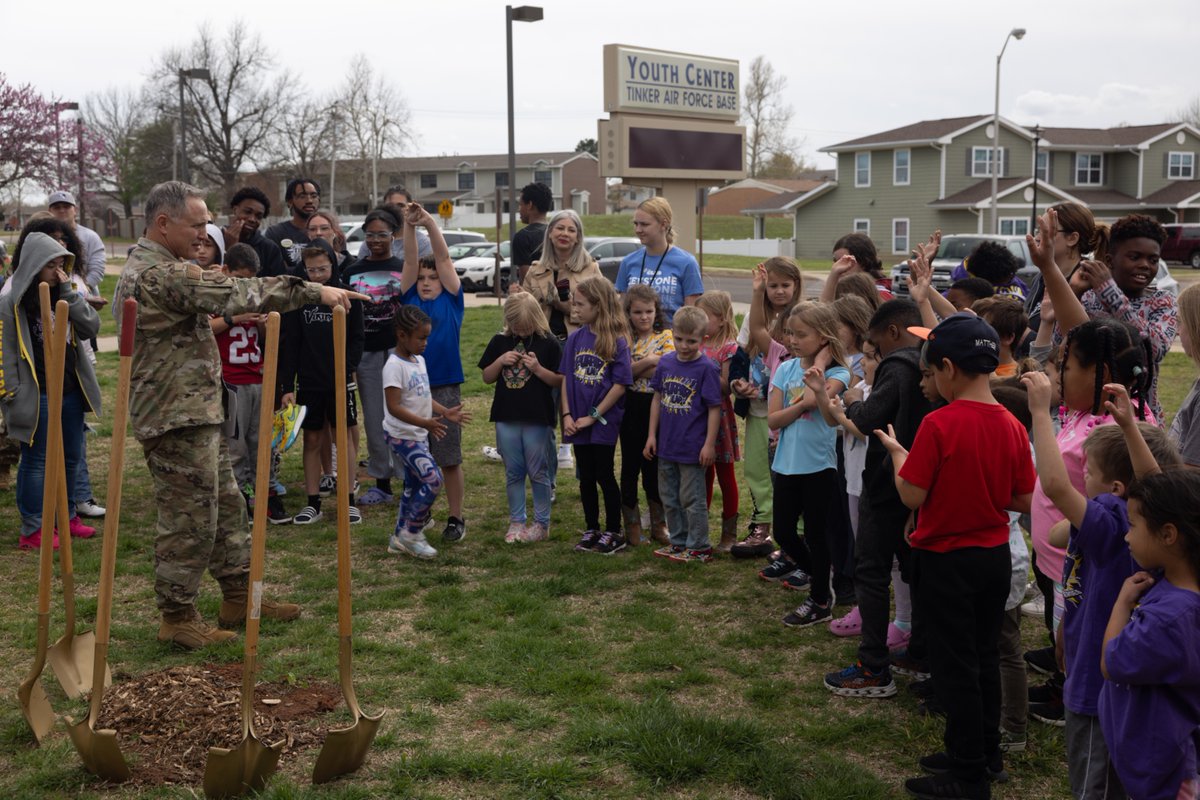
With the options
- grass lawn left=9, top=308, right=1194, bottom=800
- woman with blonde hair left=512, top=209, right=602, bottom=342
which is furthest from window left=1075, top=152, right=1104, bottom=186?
grass lawn left=9, top=308, right=1194, bottom=800

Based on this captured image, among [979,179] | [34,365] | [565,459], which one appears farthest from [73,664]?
[979,179]

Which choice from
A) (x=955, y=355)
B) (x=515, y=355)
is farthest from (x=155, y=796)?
(x=515, y=355)

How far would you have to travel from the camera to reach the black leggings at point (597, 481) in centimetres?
699

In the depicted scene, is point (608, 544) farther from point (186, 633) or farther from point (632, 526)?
point (186, 633)

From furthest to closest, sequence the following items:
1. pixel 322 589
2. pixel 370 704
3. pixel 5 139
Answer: pixel 5 139 → pixel 322 589 → pixel 370 704

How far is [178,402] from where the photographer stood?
16.6 feet

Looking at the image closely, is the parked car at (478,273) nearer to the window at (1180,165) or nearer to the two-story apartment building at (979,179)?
the two-story apartment building at (979,179)

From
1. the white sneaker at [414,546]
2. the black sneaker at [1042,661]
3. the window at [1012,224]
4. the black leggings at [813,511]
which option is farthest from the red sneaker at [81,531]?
the window at [1012,224]

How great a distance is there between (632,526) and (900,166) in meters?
45.8

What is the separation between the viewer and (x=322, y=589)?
6.34 meters

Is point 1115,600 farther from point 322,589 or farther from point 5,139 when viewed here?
point 5,139

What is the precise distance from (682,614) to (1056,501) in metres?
2.88

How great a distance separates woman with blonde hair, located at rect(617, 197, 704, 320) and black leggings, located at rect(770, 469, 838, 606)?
2.16 meters

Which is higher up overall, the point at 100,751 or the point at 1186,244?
the point at 1186,244
